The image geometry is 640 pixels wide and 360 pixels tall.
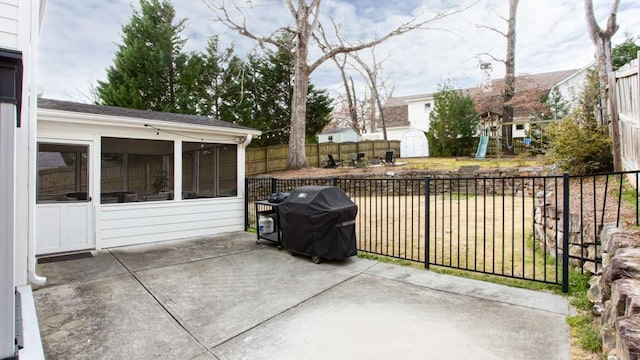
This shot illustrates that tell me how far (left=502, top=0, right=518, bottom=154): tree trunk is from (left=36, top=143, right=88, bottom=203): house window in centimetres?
1812

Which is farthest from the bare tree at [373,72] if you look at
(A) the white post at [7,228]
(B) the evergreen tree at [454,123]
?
(A) the white post at [7,228]

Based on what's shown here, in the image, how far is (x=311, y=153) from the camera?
55.8ft

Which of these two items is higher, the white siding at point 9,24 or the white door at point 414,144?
the white door at point 414,144

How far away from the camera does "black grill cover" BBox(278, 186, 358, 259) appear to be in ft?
14.6

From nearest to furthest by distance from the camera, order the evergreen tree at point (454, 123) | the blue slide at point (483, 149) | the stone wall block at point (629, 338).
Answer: the stone wall block at point (629, 338) → the blue slide at point (483, 149) → the evergreen tree at point (454, 123)

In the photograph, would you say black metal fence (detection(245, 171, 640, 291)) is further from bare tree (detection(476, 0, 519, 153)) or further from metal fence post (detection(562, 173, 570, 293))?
bare tree (detection(476, 0, 519, 153))

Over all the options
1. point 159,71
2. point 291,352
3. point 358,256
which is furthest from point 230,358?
point 159,71

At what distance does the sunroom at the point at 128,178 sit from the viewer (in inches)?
203

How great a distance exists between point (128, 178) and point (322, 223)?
3.94m

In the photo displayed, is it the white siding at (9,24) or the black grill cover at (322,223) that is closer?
the white siding at (9,24)

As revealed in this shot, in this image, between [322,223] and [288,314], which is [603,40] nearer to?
[322,223]

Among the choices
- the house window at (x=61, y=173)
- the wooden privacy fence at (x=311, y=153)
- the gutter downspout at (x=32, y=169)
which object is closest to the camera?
the gutter downspout at (x=32, y=169)

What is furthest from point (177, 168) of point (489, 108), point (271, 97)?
point (489, 108)

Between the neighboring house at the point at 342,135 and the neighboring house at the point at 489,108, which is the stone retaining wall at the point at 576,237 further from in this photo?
the neighboring house at the point at 342,135
